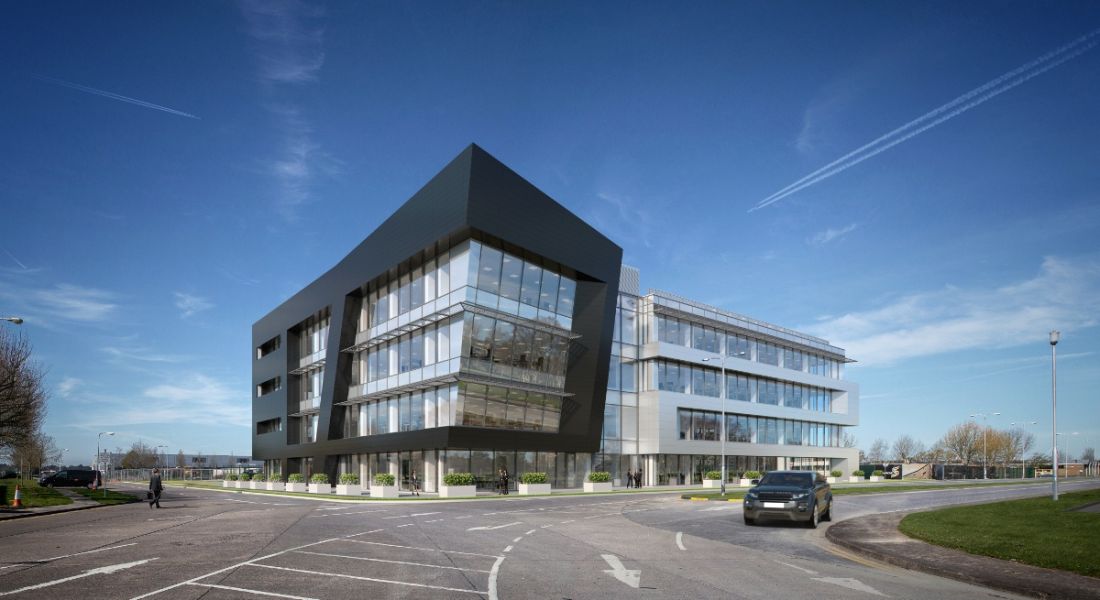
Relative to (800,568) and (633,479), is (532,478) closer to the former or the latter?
(633,479)

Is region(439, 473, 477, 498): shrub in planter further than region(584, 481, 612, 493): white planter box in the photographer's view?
No

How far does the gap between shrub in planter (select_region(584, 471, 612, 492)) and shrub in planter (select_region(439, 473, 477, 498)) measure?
9522mm

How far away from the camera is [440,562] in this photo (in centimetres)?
1385

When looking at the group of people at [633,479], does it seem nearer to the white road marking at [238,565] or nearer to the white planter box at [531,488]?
the white planter box at [531,488]

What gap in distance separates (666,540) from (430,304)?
107ft

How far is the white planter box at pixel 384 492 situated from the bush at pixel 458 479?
3329 mm

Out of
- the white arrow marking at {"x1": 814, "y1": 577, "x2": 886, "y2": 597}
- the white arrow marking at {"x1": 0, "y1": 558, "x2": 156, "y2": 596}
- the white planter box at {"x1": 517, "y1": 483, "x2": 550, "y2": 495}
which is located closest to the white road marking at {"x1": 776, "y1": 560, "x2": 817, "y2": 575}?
the white arrow marking at {"x1": 814, "y1": 577, "x2": 886, "y2": 597}

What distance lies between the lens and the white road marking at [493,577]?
10391 millimetres

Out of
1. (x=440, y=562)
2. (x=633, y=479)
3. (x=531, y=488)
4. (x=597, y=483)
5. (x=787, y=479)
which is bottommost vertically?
(x=633, y=479)

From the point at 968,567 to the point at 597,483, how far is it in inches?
1558

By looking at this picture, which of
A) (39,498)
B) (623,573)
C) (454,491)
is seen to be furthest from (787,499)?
(39,498)

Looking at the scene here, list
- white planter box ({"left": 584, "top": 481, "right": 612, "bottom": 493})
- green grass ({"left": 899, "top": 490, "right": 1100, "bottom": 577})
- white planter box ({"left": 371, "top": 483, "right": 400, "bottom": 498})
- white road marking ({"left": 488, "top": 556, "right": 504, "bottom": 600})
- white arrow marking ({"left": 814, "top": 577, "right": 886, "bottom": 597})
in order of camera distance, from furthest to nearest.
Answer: white planter box ({"left": 584, "top": 481, "right": 612, "bottom": 493}), white planter box ({"left": 371, "top": 483, "right": 400, "bottom": 498}), green grass ({"left": 899, "top": 490, "right": 1100, "bottom": 577}), white arrow marking ({"left": 814, "top": 577, "right": 886, "bottom": 597}), white road marking ({"left": 488, "top": 556, "right": 504, "bottom": 600})

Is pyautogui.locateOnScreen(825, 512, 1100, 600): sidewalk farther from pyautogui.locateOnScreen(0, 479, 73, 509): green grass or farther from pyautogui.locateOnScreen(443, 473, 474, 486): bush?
pyautogui.locateOnScreen(0, 479, 73, 509): green grass

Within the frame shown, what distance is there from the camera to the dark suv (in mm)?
21375
